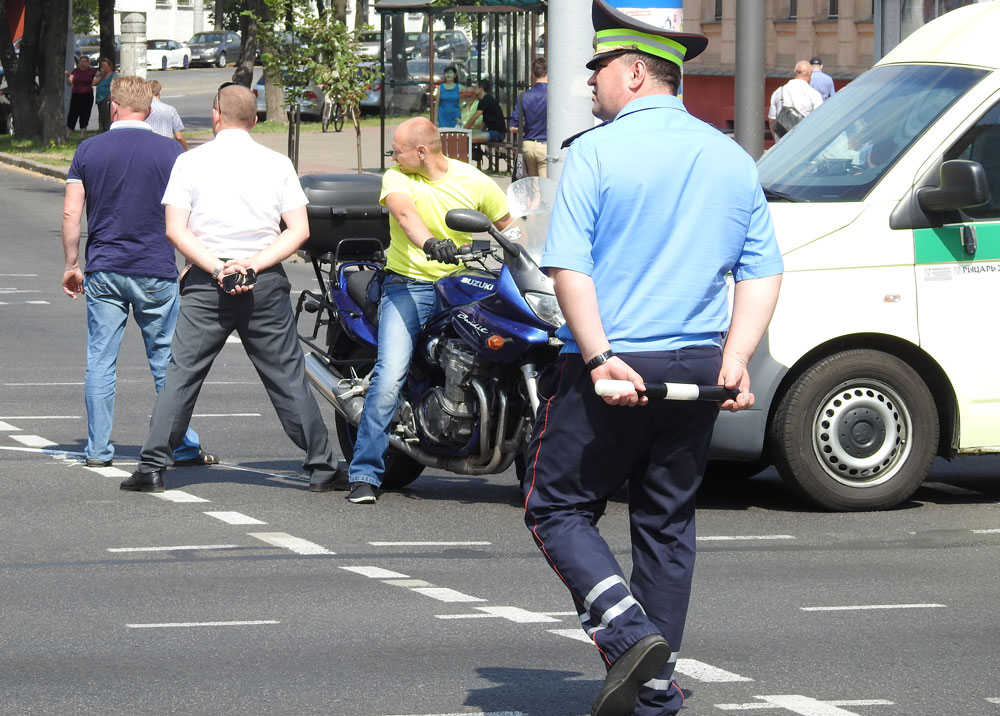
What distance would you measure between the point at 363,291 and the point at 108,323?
1319mm

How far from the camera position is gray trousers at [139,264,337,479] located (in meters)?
8.41

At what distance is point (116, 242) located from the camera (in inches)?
359

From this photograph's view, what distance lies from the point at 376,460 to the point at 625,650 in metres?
4.02

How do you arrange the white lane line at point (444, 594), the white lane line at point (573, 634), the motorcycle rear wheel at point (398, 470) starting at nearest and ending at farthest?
the white lane line at point (573, 634)
the white lane line at point (444, 594)
the motorcycle rear wheel at point (398, 470)

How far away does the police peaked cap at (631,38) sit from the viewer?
4602 millimetres

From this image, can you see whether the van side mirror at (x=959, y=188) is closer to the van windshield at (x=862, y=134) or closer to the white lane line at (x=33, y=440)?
the van windshield at (x=862, y=134)

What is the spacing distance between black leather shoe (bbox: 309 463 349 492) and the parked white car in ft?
228

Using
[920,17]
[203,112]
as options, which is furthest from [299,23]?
[203,112]

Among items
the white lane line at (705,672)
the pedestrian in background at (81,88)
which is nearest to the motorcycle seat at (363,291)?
the white lane line at (705,672)

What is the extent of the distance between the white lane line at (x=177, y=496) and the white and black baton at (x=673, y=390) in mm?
4306

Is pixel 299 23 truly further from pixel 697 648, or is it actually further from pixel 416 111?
pixel 697 648

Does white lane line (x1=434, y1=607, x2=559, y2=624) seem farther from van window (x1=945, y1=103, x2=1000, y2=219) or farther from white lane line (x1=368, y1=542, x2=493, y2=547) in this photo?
van window (x1=945, y1=103, x2=1000, y2=219)

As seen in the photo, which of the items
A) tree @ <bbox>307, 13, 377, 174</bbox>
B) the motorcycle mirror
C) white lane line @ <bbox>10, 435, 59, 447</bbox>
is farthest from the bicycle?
the motorcycle mirror

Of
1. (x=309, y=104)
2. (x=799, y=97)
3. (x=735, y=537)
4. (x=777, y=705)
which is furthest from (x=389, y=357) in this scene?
(x=309, y=104)
